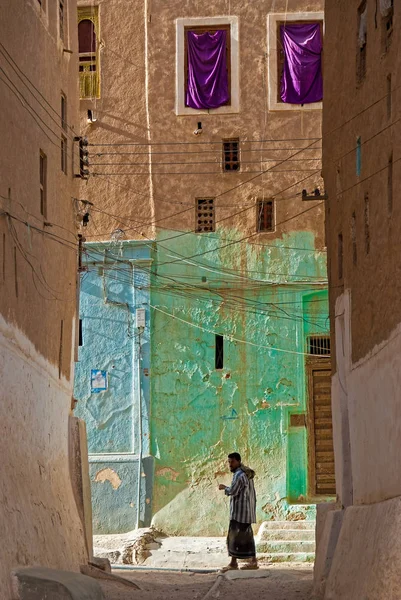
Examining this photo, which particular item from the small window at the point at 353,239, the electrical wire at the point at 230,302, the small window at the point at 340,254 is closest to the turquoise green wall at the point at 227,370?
the electrical wire at the point at 230,302

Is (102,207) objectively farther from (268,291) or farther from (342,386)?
(342,386)

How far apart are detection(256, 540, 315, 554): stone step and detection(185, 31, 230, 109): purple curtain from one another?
9.43 metres

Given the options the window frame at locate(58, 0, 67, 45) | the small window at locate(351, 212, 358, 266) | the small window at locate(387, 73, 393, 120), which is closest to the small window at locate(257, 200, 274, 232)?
the window frame at locate(58, 0, 67, 45)

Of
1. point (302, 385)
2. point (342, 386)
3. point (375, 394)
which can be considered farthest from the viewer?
point (302, 385)

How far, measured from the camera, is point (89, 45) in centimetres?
2862

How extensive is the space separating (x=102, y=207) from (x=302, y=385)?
5.73 meters

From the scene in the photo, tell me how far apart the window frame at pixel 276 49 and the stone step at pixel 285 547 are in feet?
30.4

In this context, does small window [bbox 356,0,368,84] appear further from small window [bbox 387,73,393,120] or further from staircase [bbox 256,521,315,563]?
staircase [bbox 256,521,315,563]

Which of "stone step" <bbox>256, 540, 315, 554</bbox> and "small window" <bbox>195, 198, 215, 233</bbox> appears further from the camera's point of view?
"small window" <bbox>195, 198, 215, 233</bbox>

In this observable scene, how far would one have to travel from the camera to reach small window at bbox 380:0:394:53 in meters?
14.4

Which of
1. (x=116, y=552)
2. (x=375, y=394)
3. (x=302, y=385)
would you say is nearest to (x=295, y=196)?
(x=302, y=385)

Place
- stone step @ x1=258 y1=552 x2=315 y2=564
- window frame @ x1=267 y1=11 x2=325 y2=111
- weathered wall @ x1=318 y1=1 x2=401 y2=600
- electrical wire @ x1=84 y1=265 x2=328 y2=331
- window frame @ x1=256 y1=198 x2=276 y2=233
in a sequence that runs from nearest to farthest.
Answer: weathered wall @ x1=318 y1=1 x2=401 y2=600, stone step @ x1=258 y1=552 x2=315 y2=564, electrical wire @ x1=84 y1=265 x2=328 y2=331, window frame @ x1=256 y1=198 x2=276 y2=233, window frame @ x1=267 y1=11 x2=325 y2=111

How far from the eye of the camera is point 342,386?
1784 centimetres

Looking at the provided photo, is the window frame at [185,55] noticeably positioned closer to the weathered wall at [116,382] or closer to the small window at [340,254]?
the weathered wall at [116,382]
